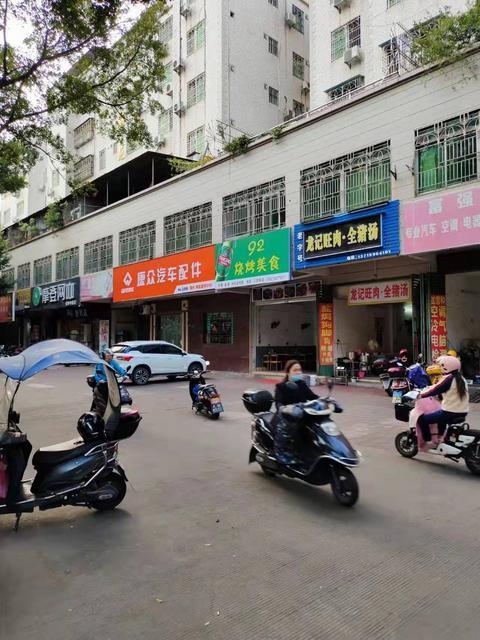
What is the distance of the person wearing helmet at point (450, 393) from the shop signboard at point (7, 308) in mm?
34516

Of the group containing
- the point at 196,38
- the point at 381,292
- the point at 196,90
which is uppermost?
the point at 196,38

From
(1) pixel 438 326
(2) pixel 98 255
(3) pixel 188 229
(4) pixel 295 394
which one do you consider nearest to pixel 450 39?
(1) pixel 438 326

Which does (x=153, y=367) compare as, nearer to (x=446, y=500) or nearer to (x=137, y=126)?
(x=137, y=126)

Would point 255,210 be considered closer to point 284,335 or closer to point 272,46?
point 284,335

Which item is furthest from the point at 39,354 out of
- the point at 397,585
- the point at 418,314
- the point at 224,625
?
the point at 418,314

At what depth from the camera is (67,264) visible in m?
30.3

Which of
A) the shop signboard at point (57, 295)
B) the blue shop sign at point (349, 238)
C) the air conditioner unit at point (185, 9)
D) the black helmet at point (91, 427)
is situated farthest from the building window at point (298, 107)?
the black helmet at point (91, 427)

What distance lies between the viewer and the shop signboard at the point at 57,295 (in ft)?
92.6

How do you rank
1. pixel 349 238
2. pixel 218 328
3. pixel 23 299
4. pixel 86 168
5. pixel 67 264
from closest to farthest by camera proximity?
pixel 349 238 → pixel 218 328 → pixel 67 264 → pixel 86 168 → pixel 23 299

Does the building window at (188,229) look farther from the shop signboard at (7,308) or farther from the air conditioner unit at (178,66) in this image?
the shop signboard at (7,308)

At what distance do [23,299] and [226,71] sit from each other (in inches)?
828

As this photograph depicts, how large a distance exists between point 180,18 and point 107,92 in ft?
57.8

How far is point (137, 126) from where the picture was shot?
41.3 ft

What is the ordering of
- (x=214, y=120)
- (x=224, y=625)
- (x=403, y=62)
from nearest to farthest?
(x=224, y=625), (x=403, y=62), (x=214, y=120)
